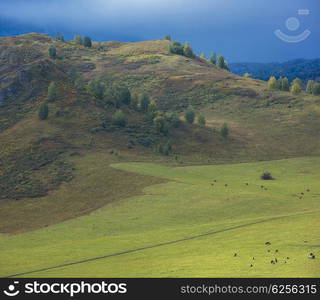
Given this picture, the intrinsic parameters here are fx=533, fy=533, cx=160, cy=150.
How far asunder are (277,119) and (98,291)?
398 feet

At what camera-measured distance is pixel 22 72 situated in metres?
132

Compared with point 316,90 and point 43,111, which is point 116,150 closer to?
point 43,111

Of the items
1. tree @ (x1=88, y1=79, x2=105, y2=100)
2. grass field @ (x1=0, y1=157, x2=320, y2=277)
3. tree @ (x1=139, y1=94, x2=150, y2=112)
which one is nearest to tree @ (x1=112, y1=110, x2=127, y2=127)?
tree @ (x1=88, y1=79, x2=105, y2=100)

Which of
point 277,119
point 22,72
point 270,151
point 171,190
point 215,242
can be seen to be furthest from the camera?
point 277,119

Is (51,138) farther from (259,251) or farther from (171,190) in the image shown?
(259,251)

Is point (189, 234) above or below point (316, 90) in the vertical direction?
below

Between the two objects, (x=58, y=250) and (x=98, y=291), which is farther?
(x=58, y=250)

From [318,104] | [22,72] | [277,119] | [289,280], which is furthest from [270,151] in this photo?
[289,280]

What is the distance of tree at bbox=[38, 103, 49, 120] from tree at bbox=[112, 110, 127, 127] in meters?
14.5

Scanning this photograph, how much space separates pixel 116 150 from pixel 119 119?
49.7 ft

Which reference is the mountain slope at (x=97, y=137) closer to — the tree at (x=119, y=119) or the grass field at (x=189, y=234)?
the tree at (x=119, y=119)

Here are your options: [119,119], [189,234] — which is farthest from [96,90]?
[189,234]

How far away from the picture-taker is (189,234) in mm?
56875

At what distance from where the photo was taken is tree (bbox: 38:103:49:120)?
110812 millimetres
